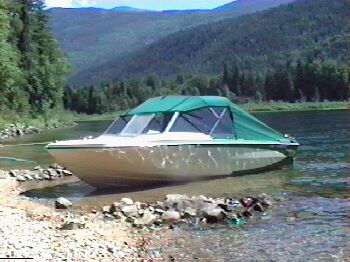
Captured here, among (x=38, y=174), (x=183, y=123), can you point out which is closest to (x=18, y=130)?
(x=38, y=174)

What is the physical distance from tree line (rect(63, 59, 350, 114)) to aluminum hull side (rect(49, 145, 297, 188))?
107069 millimetres

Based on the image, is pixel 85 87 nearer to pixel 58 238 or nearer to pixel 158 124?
pixel 158 124

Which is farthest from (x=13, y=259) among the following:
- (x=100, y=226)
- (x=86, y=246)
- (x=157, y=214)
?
(x=157, y=214)

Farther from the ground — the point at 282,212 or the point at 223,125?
the point at 223,125

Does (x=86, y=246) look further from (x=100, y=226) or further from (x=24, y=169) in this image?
(x=24, y=169)

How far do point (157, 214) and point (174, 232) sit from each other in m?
1.47

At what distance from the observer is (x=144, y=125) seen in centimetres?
1945

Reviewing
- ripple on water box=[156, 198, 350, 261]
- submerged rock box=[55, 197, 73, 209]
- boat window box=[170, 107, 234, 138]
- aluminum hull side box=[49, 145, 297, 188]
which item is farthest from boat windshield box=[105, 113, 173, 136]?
A: ripple on water box=[156, 198, 350, 261]

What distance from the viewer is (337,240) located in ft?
37.5

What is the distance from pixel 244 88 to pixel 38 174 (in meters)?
146

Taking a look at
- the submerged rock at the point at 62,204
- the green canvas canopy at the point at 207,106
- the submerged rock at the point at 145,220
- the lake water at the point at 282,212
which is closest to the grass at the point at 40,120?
the lake water at the point at 282,212

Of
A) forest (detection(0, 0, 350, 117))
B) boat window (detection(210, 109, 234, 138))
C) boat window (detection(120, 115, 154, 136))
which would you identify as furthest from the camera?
forest (detection(0, 0, 350, 117))

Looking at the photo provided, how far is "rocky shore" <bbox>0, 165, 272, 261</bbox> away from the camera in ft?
33.9

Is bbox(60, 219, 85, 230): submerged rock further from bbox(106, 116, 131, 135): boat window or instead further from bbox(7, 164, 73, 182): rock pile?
bbox(7, 164, 73, 182): rock pile
